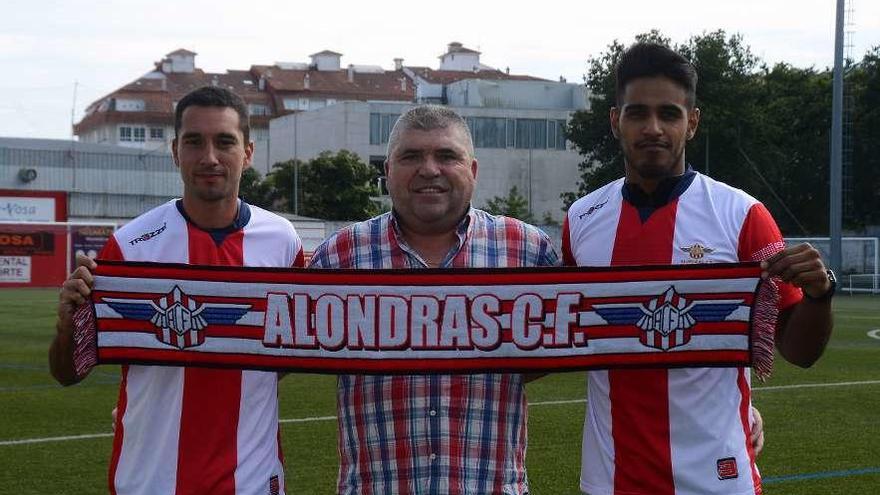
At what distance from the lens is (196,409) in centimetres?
418

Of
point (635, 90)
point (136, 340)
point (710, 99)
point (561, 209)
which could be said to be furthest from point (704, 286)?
point (561, 209)

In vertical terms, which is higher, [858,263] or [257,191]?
[257,191]

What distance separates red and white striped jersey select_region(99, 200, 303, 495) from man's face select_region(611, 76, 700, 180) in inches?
52.8

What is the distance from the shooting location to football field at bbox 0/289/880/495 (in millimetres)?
8023

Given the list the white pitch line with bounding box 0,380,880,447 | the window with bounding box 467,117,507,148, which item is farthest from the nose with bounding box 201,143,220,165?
the window with bounding box 467,117,507,148

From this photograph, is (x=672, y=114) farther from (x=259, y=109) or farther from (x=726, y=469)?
(x=259, y=109)

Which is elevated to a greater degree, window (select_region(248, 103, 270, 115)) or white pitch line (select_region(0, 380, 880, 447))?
window (select_region(248, 103, 270, 115))

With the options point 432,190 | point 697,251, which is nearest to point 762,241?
point 697,251

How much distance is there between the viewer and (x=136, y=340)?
436 centimetres

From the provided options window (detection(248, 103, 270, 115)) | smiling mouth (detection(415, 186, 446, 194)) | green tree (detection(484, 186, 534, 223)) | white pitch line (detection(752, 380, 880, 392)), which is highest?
window (detection(248, 103, 270, 115))

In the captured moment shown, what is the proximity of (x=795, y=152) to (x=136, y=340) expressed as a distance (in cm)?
5658

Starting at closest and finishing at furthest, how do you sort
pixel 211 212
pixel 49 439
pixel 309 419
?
pixel 211 212, pixel 49 439, pixel 309 419

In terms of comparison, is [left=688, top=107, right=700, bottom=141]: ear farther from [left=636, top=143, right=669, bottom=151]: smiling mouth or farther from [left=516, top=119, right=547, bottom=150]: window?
[left=516, top=119, right=547, bottom=150]: window

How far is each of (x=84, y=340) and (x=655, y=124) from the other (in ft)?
7.09
